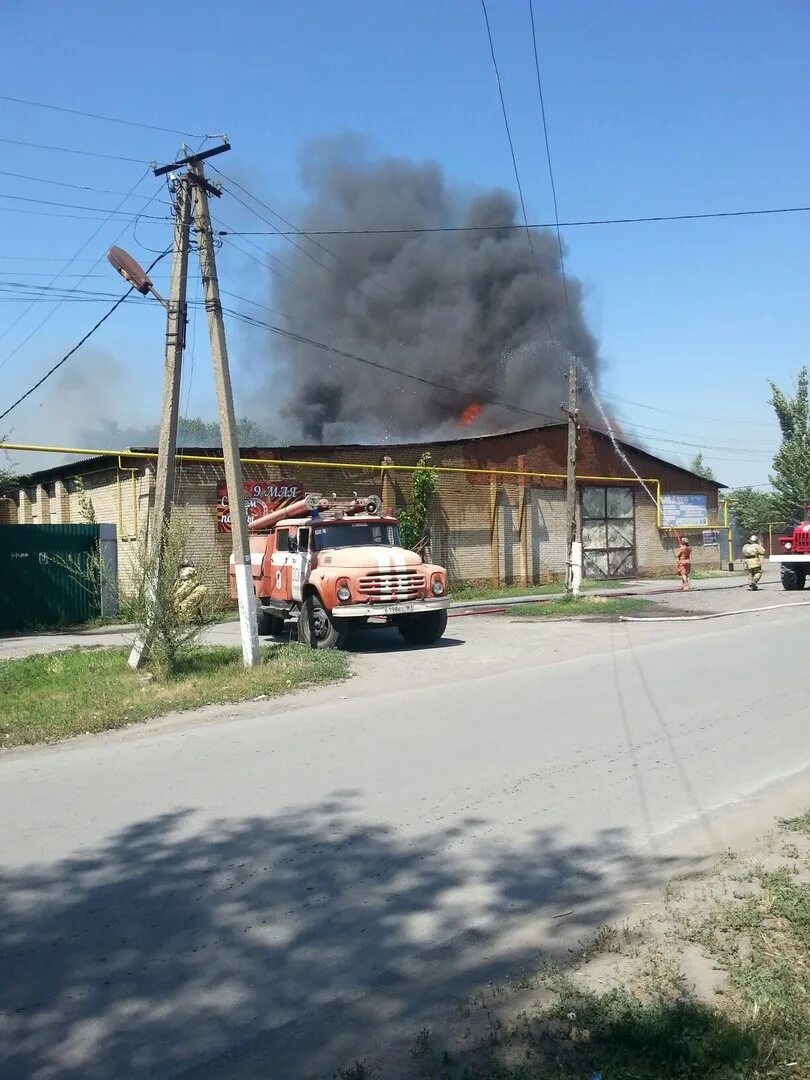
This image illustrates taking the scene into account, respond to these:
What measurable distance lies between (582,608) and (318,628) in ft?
25.6

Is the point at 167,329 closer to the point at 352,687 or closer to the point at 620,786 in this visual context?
the point at 352,687

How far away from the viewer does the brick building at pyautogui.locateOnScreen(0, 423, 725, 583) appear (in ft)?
69.3

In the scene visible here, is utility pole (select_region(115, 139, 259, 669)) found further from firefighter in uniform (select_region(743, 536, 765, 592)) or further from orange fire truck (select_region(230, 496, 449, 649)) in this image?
firefighter in uniform (select_region(743, 536, 765, 592))

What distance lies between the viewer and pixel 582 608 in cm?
2000

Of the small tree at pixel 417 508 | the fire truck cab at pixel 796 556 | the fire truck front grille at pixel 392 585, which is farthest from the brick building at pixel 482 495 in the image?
the fire truck cab at pixel 796 556

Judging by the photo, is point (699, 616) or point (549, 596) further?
point (549, 596)

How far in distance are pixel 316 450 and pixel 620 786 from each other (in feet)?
59.1

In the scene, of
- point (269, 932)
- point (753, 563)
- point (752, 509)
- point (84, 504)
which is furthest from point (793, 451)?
point (269, 932)

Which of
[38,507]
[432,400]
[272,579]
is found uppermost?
[432,400]

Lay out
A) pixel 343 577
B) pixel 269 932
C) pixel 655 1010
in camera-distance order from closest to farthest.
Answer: pixel 655 1010 < pixel 269 932 < pixel 343 577

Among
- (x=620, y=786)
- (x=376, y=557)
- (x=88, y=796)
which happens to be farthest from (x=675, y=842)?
(x=376, y=557)

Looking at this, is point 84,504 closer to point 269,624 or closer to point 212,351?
point 269,624

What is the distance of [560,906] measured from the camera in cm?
441

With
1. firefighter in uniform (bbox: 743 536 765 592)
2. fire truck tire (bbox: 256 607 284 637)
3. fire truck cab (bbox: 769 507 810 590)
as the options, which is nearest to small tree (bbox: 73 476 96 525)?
fire truck tire (bbox: 256 607 284 637)
